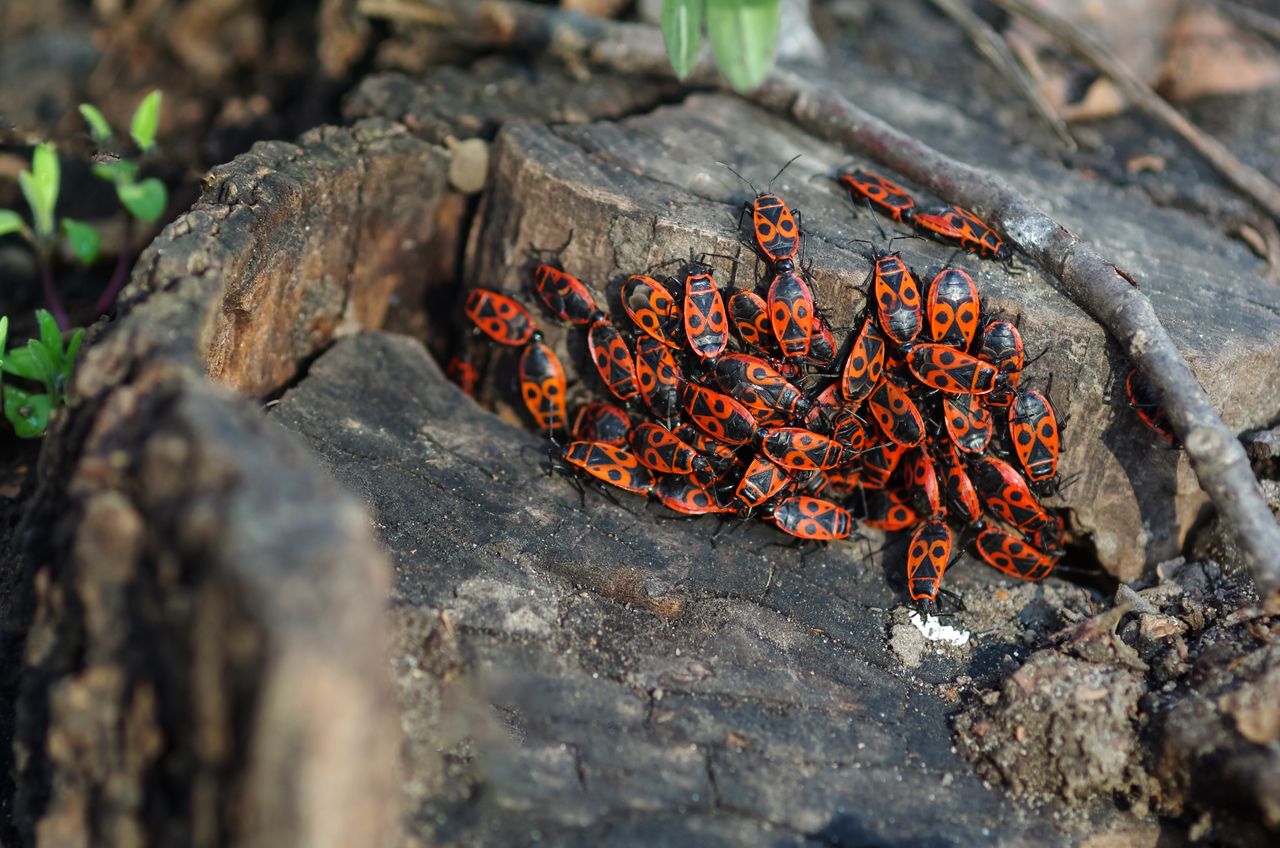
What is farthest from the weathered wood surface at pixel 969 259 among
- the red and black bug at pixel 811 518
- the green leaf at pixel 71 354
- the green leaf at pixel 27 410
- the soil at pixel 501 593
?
the green leaf at pixel 27 410

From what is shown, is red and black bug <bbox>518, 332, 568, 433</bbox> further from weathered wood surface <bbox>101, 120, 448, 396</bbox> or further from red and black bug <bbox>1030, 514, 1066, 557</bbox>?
red and black bug <bbox>1030, 514, 1066, 557</bbox>

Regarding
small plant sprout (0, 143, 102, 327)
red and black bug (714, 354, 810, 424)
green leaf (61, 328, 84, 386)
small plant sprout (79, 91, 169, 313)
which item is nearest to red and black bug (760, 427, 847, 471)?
red and black bug (714, 354, 810, 424)

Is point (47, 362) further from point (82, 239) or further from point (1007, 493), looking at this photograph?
point (1007, 493)

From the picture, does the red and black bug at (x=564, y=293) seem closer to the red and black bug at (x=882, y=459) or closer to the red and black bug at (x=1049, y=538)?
the red and black bug at (x=882, y=459)

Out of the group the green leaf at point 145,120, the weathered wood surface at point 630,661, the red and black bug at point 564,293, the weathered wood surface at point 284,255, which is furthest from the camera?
the green leaf at point 145,120

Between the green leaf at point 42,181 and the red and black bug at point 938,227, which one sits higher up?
the red and black bug at point 938,227

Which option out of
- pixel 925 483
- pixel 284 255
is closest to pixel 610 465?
pixel 925 483

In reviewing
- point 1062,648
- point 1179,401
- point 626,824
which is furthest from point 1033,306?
point 626,824

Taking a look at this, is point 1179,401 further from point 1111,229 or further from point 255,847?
point 255,847
